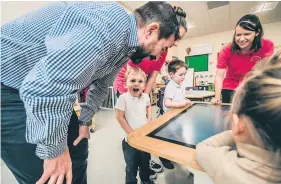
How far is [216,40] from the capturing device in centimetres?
589

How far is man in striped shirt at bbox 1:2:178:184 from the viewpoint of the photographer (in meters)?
0.41

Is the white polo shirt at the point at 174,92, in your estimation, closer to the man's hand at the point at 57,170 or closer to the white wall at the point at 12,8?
the man's hand at the point at 57,170

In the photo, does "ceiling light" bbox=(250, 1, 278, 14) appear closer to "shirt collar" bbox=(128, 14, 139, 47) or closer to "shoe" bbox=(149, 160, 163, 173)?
"shoe" bbox=(149, 160, 163, 173)

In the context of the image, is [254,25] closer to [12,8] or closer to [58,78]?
[58,78]

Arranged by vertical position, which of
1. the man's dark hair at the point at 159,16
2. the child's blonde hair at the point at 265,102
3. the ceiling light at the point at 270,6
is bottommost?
the child's blonde hair at the point at 265,102

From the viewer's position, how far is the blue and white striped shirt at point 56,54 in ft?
1.34

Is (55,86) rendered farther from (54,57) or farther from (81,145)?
(81,145)

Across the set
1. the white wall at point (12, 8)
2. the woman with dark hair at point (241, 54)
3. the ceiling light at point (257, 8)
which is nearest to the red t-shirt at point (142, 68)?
the woman with dark hair at point (241, 54)

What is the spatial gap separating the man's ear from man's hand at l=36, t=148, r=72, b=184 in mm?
502

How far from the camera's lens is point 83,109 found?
0.88 meters

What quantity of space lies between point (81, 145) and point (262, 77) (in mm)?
686

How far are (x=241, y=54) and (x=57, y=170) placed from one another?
61.1 inches

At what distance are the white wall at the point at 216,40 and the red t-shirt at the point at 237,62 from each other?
4.68 metres

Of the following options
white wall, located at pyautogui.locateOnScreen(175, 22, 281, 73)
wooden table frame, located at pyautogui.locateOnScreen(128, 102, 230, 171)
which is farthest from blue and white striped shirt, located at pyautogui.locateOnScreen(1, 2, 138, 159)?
white wall, located at pyautogui.locateOnScreen(175, 22, 281, 73)
